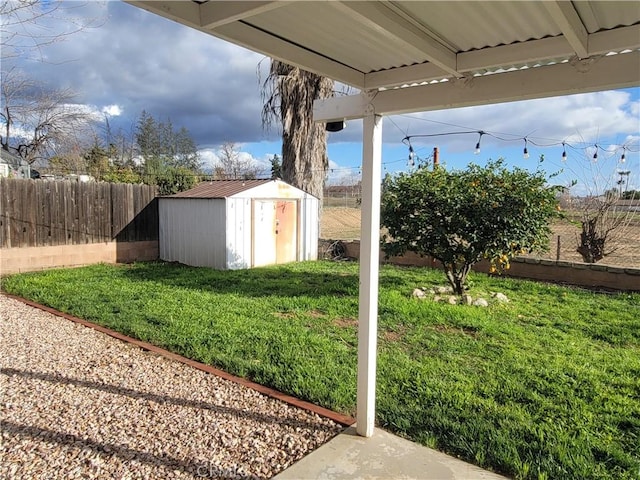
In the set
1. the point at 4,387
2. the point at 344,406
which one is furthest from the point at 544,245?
the point at 4,387

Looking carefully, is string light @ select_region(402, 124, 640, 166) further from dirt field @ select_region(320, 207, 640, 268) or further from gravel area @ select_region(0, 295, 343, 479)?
gravel area @ select_region(0, 295, 343, 479)

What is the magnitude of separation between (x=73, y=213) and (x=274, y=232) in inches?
177

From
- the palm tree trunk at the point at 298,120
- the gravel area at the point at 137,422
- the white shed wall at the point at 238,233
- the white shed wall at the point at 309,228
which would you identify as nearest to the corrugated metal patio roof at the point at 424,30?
the gravel area at the point at 137,422

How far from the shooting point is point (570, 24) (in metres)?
1.58

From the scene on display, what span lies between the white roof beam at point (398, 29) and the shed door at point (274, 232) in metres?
7.97

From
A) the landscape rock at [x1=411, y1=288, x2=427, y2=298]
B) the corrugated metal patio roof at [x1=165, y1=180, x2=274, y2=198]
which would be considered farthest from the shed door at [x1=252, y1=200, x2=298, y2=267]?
the landscape rock at [x1=411, y1=288, x2=427, y2=298]

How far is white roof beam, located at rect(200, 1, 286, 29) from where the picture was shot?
60.4 inches

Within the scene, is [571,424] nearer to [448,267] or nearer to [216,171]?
[448,267]

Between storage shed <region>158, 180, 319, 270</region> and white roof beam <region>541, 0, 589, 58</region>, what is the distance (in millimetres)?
8073

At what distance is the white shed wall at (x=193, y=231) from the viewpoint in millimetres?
9375

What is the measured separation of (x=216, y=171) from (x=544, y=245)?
1767cm

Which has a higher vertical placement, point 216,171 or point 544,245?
point 216,171

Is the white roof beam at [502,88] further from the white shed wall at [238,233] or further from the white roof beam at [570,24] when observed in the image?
the white shed wall at [238,233]

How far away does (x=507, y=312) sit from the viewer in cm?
573
